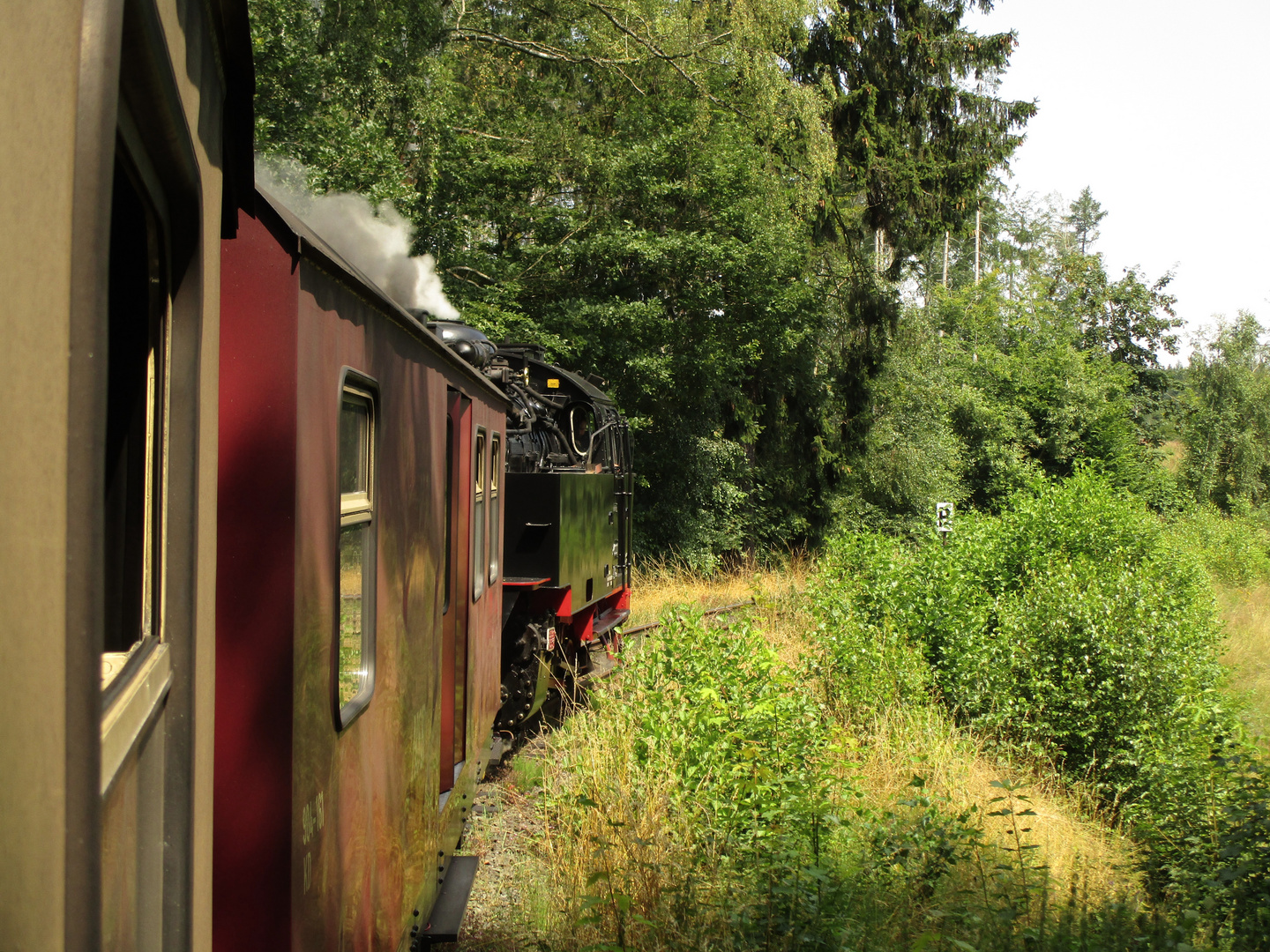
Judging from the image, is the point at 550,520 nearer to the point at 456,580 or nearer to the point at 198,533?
the point at 456,580

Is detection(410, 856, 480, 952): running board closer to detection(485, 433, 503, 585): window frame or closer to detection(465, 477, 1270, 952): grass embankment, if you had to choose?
detection(465, 477, 1270, 952): grass embankment

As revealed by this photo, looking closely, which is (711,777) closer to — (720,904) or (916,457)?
(720,904)

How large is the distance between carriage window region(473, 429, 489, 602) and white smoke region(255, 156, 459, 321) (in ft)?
11.4

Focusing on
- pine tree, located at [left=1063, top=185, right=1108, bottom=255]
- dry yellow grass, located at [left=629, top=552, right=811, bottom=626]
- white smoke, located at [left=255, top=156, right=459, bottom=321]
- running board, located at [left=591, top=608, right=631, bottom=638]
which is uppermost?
pine tree, located at [left=1063, top=185, right=1108, bottom=255]

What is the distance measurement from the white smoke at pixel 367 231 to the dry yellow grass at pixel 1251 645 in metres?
9.23

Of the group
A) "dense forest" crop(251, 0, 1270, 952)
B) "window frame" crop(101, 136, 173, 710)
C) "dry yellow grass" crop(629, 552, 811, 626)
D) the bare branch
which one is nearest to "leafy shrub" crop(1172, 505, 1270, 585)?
"dense forest" crop(251, 0, 1270, 952)

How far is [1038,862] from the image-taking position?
607 cm

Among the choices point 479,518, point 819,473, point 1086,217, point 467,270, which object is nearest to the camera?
point 479,518

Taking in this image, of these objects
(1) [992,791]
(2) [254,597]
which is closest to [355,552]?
(2) [254,597]

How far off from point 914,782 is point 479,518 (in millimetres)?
2736

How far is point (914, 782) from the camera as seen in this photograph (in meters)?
5.23

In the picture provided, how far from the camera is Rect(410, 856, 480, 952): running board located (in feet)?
12.5

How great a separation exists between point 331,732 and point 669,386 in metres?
15.6

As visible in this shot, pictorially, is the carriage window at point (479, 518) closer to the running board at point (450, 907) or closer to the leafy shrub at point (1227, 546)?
the running board at point (450, 907)
